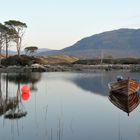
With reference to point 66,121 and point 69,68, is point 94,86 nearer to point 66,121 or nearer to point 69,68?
point 66,121

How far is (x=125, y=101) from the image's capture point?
98.5ft

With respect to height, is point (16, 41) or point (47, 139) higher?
point (16, 41)

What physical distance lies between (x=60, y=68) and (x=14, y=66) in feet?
41.7

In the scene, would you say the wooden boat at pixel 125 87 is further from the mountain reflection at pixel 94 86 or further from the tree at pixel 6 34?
the tree at pixel 6 34

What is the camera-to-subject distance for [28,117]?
21.1m

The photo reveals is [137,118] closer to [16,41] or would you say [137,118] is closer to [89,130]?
[89,130]

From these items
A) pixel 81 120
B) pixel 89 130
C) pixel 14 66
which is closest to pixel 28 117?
pixel 81 120

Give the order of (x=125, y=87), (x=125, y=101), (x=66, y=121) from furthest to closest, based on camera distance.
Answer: (x=125, y=87) → (x=125, y=101) → (x=66, y=121)

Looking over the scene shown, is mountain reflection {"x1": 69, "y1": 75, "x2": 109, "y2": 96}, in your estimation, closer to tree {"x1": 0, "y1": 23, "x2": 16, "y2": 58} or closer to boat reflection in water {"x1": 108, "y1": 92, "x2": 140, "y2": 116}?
boat reflection in water {"x1": 108, "y1": 92, "x2": 140, "y2": 116}

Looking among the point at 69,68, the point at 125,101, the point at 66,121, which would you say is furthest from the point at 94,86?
the point at 69,68

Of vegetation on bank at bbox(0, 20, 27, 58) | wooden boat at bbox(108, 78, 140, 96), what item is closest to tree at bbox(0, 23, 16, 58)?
vegetation on bank at bbox(0, 20, 27, 58)

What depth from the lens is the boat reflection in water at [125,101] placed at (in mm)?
25594

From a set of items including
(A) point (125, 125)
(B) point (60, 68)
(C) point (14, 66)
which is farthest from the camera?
(B) point (60, 68)

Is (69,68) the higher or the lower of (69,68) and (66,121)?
the higher
